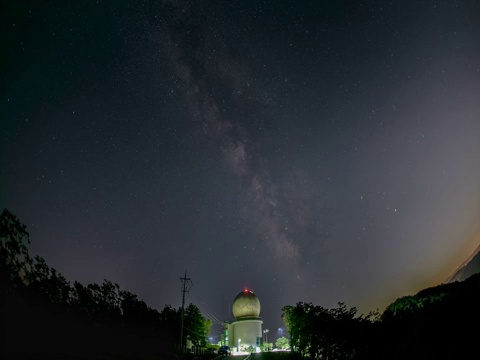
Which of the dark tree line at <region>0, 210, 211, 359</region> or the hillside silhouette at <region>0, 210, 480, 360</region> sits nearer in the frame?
the hillside silhouette at <region>0, 210, 480, 360</region>

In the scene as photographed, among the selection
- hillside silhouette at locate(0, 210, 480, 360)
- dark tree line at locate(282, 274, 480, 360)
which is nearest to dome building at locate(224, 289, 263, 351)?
hillside silhouette at locate(0, 210, 480, 360)

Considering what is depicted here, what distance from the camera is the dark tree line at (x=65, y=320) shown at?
2550 centimetres

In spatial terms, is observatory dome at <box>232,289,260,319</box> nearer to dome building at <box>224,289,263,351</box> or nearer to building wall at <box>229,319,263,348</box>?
dome building at <box>224,289,263,351</box>

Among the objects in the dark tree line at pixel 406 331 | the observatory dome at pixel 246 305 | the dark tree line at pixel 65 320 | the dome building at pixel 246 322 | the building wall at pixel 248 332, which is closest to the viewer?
the dark tree line at pixel 406 331

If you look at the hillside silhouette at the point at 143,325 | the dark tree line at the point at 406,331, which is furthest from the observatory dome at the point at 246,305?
the dark tree line at the point at 406,331

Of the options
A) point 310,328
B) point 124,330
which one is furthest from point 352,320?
point 124,330

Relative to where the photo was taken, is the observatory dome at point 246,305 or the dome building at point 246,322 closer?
the dome building at point 246,322

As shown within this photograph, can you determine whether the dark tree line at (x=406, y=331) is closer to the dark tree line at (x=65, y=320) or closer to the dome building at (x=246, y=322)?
the dark tree line at (x=65, y=320)

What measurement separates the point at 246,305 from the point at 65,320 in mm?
55313

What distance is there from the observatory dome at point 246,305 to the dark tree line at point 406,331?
61373 millimetres

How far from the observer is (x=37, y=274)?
35.2m

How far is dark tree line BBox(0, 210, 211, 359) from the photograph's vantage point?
25500mm

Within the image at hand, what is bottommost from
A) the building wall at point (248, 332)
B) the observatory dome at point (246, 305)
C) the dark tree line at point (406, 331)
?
the dark tree line at point (406, 331)

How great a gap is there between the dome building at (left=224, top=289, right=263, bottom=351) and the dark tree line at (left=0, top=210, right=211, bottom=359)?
26.6 m
